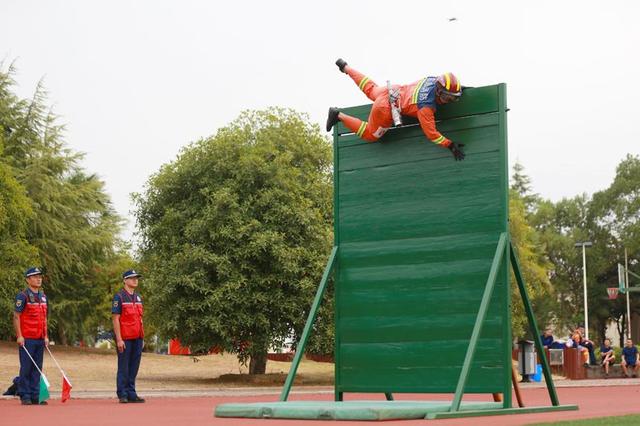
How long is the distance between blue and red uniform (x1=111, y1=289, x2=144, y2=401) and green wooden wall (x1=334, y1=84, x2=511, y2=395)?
473 cm

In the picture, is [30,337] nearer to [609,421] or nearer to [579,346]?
[609,421]

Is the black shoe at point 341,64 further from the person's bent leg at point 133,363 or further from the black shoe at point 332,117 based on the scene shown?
the person's bent leg at point 133,363

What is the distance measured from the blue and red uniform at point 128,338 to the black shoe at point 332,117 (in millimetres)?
5007

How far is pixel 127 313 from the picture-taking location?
17719mm

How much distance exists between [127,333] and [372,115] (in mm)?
6163

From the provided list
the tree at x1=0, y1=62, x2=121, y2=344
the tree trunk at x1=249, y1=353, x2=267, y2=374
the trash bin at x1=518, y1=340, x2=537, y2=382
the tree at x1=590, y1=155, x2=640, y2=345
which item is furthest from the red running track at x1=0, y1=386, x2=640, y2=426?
the tree at x1=590, y1=155, x2=640, y2=345

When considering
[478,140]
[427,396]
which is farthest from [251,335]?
[478,140]

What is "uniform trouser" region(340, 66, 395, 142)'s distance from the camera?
45.6 ft

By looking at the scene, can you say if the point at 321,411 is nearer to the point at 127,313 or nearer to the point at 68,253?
the point at 127,313

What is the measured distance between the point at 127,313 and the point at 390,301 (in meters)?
5.59

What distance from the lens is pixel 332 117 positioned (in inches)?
581

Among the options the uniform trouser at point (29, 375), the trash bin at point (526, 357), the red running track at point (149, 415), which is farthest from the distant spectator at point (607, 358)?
the uniform trouser at point (29, 375)

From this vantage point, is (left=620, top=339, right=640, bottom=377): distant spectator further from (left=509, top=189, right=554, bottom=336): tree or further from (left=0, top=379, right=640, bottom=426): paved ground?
Result: (left=509, top=189, right=554, bottom=336): tree

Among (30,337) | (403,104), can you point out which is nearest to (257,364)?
(30,337)
